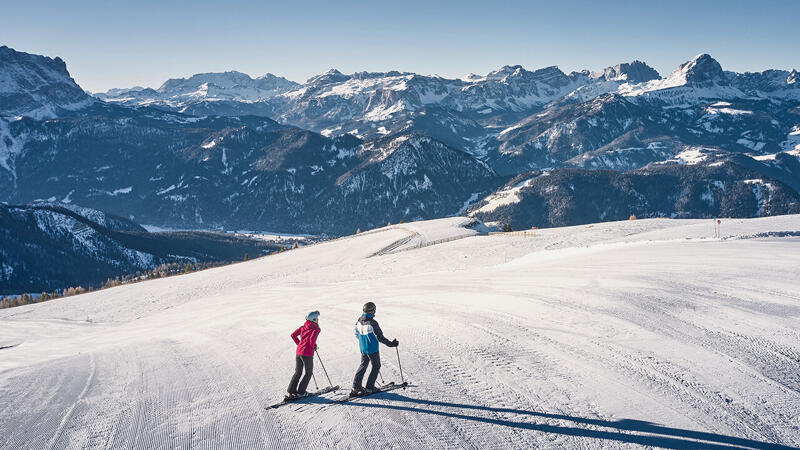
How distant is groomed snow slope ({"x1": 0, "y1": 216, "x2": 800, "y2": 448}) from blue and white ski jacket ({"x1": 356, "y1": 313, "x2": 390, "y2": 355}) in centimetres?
117

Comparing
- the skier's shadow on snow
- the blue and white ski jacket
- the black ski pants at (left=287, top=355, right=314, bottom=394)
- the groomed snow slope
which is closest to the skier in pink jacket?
the black ski pants at (left=287, top=355, right=314, bottom=394)

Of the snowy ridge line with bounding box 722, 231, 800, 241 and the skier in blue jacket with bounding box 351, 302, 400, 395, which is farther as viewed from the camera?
the snowy ridge line with bounding box 722, 231, 800, 241

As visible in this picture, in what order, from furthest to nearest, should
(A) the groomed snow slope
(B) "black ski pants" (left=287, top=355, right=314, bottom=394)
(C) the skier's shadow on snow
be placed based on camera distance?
(B) "black ski pants" (left=287, top=355, right=314, bottom=394) < (A) the groomed snow slope < (C) the skier's shadow on snow

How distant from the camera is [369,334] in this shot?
10547 mm

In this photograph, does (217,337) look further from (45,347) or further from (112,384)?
(45,347)

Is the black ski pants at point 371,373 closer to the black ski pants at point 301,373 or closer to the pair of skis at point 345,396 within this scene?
the pair of skis at point 345,396

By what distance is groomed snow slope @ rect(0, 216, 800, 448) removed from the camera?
909 cm

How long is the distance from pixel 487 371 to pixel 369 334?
11.2 feet

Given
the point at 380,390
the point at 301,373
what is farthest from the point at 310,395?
the point at 380,390

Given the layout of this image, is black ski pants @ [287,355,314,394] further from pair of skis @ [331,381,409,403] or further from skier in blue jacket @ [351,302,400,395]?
skier in blue jacket @ [351,302,400,395]

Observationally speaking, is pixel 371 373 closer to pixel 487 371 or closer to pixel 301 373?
pixel 301 373

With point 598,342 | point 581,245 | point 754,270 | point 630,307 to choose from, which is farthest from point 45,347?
point 581,245

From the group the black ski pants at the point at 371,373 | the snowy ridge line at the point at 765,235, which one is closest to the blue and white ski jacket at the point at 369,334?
the black ski pants at the point at 371,373

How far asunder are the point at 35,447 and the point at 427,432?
25.2 ft
